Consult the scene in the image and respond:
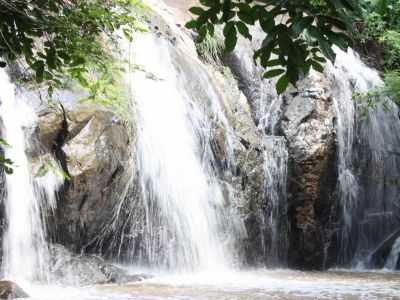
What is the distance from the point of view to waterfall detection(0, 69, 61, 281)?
19.9 feet

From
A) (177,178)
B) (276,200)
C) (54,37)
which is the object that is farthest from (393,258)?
→ (54,37)

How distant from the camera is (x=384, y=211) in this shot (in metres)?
11.7

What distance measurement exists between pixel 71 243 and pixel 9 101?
64.3 inches

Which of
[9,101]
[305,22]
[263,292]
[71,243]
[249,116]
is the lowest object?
[263,292]

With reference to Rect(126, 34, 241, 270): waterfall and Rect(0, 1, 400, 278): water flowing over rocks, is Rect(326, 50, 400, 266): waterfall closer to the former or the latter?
Rect(0, 1, 400, 278): water flowing over rocks

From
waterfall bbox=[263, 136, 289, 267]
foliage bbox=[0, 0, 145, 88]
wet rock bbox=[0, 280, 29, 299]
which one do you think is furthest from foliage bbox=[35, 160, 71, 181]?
waterfall bbox=[263, 136, 289, 267]

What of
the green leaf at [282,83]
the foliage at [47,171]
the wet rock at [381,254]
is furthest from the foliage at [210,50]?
the green leaf at [282,83]

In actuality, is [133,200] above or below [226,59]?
below

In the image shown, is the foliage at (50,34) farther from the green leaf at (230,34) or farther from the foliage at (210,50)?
the foliage at (210,50)

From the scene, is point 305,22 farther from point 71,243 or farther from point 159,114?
point 159,114

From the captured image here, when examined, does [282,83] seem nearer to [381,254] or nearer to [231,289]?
[231,289]

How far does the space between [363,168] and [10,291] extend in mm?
7696

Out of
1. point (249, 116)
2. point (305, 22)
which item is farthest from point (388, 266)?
point (305, 22)

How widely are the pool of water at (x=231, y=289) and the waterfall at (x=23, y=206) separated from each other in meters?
0.37
